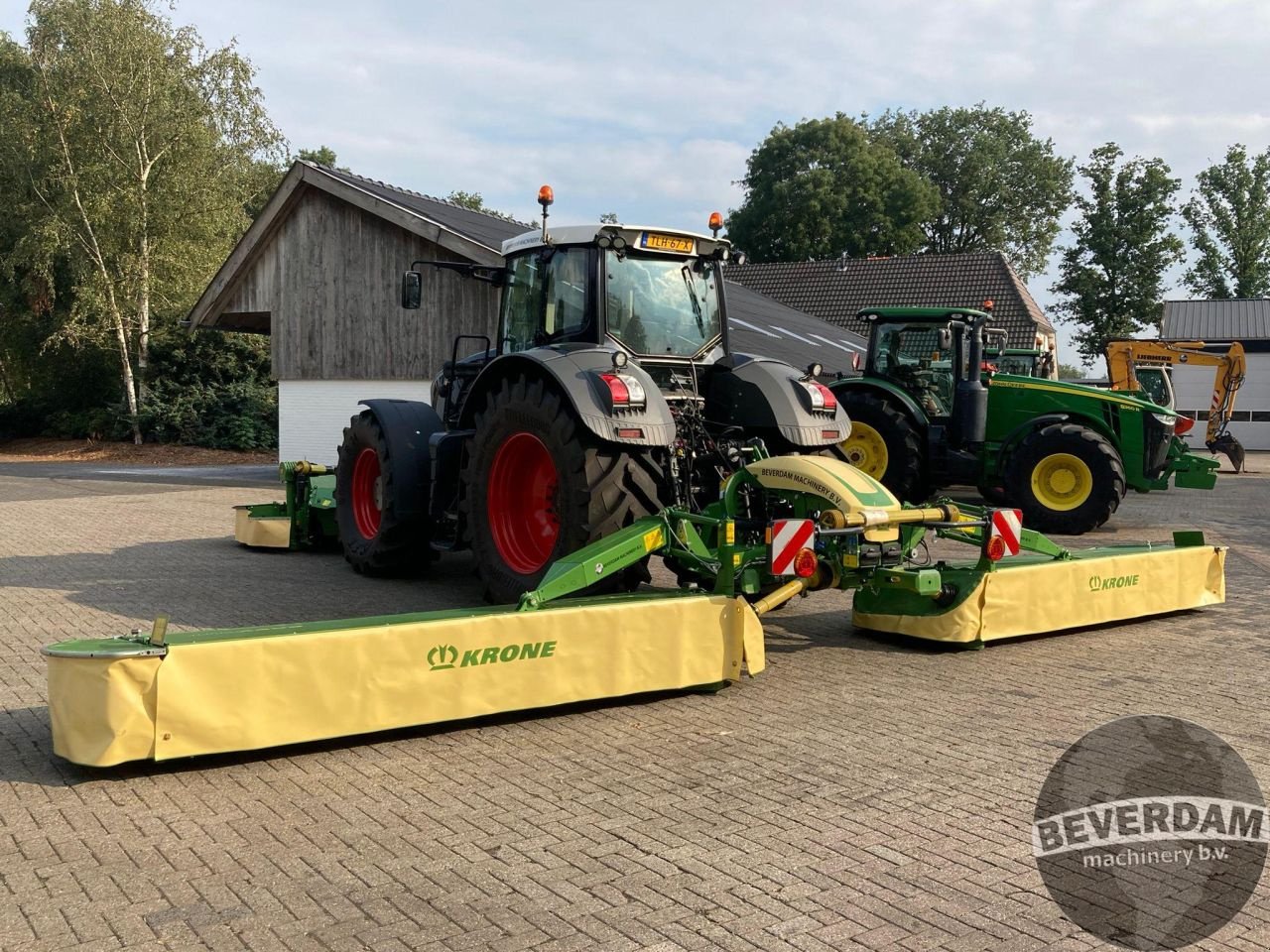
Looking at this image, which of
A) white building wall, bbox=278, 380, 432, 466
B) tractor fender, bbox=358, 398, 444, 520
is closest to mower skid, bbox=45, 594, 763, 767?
tractor fender, bbox=358, 398, 444, 520

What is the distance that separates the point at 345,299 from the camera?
852 inches

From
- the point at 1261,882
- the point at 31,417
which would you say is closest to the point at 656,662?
the point at 1261,882

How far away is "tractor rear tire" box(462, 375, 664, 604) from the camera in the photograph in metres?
6.84

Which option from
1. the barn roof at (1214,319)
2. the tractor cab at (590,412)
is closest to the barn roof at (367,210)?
the tractor cab at (590,412)

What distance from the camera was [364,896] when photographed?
3488 mm

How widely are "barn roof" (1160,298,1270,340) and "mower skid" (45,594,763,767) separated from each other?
137ft

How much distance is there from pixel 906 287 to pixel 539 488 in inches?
1180

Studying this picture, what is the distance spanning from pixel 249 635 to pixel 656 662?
1868 millimetres

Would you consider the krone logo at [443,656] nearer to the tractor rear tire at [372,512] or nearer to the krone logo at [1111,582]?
the tractor rear tire at [372,512]

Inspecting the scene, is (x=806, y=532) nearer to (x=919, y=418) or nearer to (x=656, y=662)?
(x=656, y=662)

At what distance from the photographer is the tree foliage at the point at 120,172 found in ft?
96.4

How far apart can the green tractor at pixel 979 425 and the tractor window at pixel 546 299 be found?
6370 mm

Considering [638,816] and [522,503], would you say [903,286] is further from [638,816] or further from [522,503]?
[638,816]

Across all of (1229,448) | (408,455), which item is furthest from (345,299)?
(1229,448)
